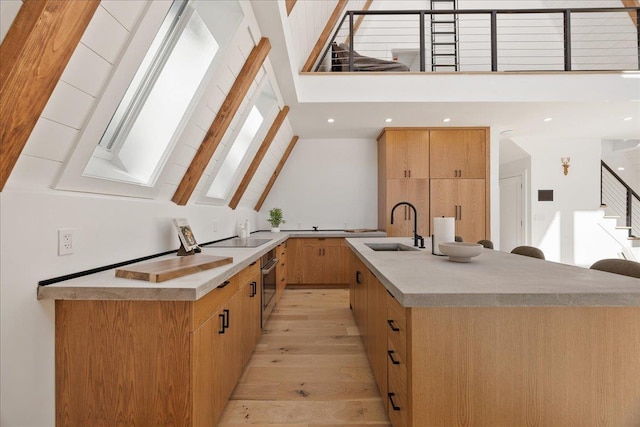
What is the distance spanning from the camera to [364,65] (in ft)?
12.9

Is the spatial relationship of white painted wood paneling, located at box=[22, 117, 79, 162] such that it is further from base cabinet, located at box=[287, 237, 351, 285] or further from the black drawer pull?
base cabinet, located at box=[287, 237, 351, 285]

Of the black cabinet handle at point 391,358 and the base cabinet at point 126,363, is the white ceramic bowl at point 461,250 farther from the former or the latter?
the base cabinet at point 126,363

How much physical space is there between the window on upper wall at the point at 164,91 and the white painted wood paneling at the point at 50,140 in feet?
1.21

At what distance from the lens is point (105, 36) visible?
115 cm

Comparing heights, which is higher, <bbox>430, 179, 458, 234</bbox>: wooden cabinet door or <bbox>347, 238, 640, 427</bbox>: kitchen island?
<bbox>430, 179, 458, 234</bbox>: wooden cabinet door

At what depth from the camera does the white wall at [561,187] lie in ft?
17.8

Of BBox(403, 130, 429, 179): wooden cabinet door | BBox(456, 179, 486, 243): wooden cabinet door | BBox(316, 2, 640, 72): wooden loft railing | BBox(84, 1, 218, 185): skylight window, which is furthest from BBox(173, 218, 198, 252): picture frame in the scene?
BBox(456, 179, 486, 243): wooden cabinet door

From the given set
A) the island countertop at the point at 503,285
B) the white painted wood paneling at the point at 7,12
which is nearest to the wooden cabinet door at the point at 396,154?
the island countertop at the point at 503,285

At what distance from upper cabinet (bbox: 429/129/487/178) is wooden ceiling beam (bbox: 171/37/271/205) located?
3222mm

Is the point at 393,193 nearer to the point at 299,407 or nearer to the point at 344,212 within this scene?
the point at 344,212

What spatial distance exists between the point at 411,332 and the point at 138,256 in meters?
1.65

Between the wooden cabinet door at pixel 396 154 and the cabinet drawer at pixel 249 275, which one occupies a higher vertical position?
the wooden cabinet door at pixel 396 154

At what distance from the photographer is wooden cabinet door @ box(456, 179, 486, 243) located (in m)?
4.55

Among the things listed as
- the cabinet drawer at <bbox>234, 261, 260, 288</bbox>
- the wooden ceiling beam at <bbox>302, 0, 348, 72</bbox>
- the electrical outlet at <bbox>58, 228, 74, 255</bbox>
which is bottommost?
the cabinet drawer at <bbox>234, 261, 260, 288</bbox>
